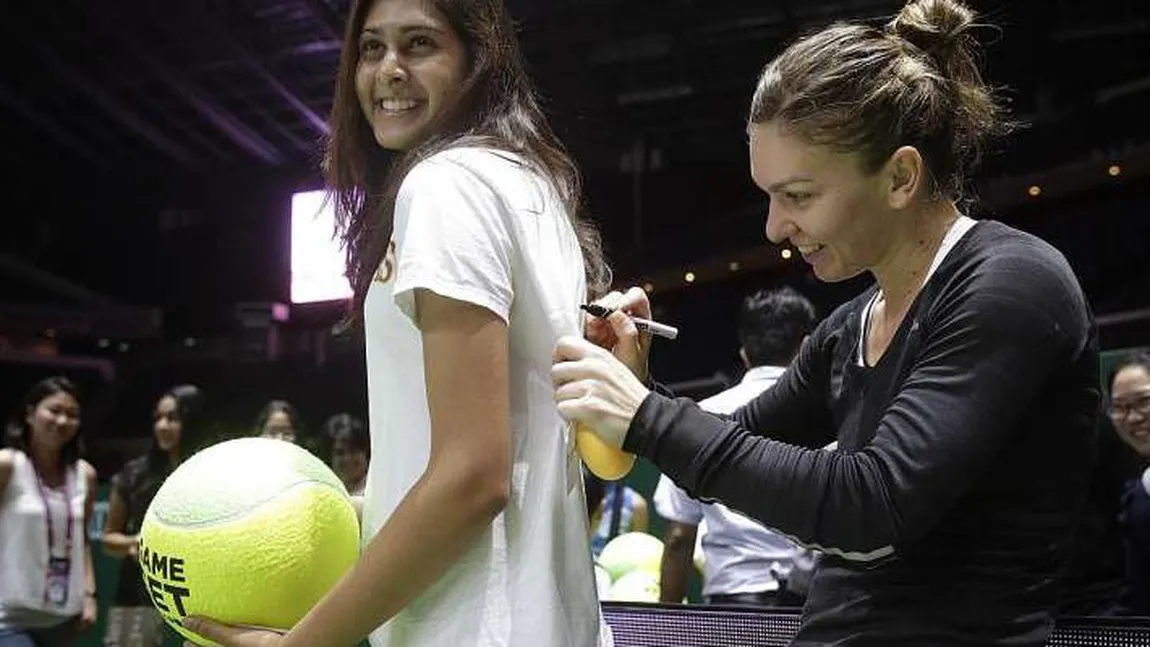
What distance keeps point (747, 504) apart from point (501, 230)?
31 centimetres

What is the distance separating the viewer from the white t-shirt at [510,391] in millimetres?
1066

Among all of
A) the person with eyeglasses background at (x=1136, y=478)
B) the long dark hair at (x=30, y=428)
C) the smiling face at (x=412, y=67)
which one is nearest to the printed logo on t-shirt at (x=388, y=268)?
the smiling face at (x=412, y=67)

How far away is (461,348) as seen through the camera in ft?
3.42

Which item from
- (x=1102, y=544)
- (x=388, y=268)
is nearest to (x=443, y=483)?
(x=388, y=268)

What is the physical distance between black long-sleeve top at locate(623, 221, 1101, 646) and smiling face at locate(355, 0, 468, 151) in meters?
0.41

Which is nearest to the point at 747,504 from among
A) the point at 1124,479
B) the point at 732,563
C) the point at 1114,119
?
the point at 732,563

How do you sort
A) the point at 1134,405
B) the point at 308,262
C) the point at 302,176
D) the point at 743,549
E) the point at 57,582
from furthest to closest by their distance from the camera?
the point at 302,176 < the point at 308,262 < the point at 57,582 < the point at 1134,405 < the point at 743,549

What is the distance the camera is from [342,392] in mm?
11172

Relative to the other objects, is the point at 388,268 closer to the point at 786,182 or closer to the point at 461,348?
the point at 461,348

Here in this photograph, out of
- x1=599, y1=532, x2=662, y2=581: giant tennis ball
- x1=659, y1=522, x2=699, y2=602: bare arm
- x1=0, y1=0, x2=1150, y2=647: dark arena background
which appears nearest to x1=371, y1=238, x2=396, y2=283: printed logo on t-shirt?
x1=659, y1=522, x2=699, y2=602: bare arm

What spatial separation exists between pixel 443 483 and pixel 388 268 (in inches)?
8.8

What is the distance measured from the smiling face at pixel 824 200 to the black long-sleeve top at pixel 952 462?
0.07 metres

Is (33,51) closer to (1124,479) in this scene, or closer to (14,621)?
(14,621)

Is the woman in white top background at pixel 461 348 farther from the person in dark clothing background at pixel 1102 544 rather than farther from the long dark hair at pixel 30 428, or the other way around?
the long dark hair at pixel 30 428
